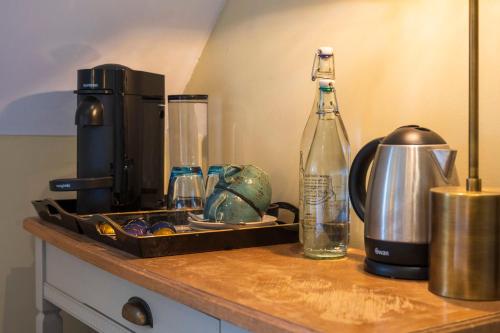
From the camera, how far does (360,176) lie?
1055 millimetres

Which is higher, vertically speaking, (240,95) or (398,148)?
(240,95)

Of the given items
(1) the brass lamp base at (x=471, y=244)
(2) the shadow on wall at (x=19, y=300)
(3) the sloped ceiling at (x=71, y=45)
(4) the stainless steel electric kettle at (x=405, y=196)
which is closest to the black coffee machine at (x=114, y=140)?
(3) the sloped ceiling at (x=71, y=45)

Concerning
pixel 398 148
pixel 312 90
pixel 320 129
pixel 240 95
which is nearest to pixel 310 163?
pixel 320 129

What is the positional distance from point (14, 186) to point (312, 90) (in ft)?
3.04

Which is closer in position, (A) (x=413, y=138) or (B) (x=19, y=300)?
(A) (x=413, y=138)

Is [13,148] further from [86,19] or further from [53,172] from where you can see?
[86,19]

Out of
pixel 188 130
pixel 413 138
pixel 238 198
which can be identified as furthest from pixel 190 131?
pixel 413 138

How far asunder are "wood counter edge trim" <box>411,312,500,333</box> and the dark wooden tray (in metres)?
0.54

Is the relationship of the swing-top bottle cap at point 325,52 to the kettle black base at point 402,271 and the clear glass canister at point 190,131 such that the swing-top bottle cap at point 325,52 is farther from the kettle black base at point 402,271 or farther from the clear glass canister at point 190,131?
the clear glass canister at point 190,131

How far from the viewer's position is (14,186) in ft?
5.92

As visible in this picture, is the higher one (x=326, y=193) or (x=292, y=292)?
(x=326, y=193)

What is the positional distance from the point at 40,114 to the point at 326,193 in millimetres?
1036

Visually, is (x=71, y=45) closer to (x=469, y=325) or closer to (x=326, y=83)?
(x=326, y=83)

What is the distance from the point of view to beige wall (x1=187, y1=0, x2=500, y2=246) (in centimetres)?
106
